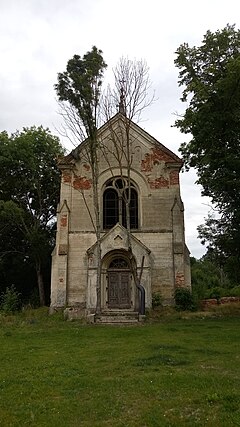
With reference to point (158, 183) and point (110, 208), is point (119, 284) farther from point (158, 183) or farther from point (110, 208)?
point (158, 183)

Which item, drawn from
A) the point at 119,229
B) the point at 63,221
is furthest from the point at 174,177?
the point at 63,221

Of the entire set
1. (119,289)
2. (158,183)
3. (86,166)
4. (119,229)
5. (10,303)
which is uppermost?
(86,166)

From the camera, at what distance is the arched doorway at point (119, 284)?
72.5 ft

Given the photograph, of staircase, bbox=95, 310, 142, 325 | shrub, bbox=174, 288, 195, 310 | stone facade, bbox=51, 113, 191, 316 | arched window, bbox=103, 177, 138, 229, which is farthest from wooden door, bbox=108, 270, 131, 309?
arched window, bbox=103, 177, 138, 229

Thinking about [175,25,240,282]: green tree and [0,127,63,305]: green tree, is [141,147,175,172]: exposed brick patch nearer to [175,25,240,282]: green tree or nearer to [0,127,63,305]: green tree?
[175,25,240,282]: green tree

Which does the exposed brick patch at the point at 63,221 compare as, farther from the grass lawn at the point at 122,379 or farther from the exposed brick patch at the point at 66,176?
the grass lawn at the point at 122,379

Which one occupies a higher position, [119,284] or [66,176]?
[66,176]

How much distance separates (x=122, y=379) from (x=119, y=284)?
46.6 feet

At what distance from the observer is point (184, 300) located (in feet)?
70.8

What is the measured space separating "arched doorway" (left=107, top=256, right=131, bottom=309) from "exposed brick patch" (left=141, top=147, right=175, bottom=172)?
558cm

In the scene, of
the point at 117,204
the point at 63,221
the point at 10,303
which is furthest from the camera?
the point at 10,303

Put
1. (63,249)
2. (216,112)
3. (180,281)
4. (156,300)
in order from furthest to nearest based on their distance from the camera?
(63,249) → (180,281) → (156,300) → (216,112)

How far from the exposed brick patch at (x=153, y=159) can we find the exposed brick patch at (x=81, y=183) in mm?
3252

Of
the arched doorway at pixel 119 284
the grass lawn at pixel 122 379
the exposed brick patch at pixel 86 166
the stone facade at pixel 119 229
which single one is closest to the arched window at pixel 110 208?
the stone facade at pixel 119 229
